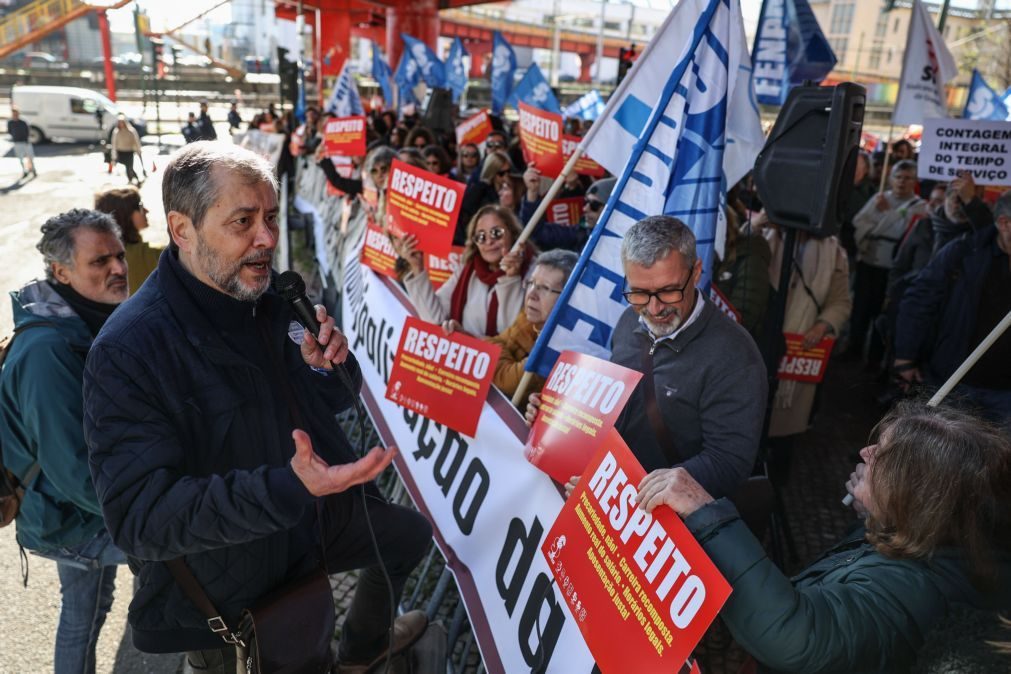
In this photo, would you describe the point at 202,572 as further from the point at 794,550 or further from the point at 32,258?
the point at 32,258

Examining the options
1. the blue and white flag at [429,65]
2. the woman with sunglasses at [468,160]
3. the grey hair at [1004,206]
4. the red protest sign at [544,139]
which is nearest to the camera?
the grey hair at [1004,206]

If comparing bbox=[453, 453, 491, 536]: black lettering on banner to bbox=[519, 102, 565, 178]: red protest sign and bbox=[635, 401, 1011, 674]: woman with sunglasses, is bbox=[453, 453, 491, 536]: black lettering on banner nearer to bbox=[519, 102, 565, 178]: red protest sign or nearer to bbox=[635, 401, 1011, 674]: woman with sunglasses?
bbox=[635, 401, 1011, 674]: woman with sunglasses

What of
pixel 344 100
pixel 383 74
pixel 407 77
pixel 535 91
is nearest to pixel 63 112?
pixel 383 74

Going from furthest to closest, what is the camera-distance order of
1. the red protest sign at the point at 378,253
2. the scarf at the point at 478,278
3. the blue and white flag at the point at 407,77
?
1. the blue and white flag at the point at 407,77
2. the red protest sign at the point at 378,253
3. the scarf at the point at 478,278

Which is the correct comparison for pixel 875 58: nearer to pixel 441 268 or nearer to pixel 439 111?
pixel 439 111

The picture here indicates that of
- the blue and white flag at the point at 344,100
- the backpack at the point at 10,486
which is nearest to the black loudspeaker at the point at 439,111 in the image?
the blue and white flag at the point at 344,100

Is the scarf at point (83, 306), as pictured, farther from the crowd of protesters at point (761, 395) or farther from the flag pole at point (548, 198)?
the flag pole at point (548, 198)

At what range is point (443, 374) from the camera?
3.47 metres

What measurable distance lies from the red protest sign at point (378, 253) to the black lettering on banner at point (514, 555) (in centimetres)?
257

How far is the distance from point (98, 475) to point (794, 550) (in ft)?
12.0

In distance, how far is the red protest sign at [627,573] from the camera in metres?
1.64

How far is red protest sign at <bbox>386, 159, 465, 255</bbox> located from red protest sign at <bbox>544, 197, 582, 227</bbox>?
234 cm

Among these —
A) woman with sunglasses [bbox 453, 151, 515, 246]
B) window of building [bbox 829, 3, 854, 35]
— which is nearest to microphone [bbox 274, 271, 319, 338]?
woman with sunglasses [bbox 453, 151, 515, 246]

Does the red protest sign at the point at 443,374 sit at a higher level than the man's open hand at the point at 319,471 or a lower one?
lower
